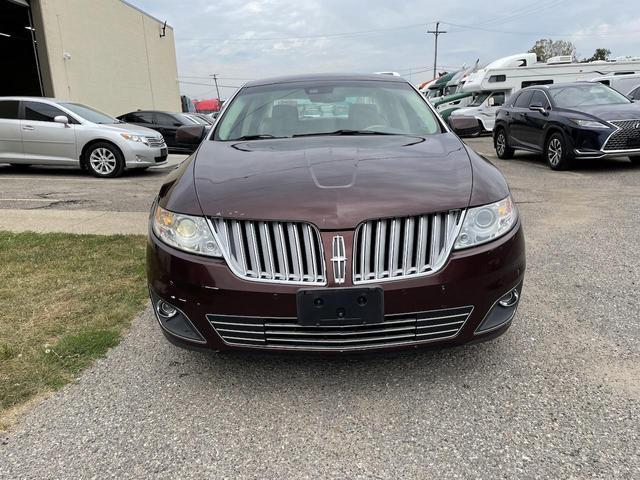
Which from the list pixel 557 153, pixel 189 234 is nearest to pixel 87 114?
pixel 557 153

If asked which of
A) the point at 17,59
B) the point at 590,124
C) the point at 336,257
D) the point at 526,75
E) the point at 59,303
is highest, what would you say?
the point at 17,59

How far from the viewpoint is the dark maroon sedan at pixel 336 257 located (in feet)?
6.95

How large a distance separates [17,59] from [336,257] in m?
21.4

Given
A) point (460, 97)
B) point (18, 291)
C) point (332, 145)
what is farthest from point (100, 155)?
point (460, 97)

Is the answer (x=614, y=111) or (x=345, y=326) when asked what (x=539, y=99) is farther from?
(x=345, y=326)

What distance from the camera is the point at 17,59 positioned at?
1900cm

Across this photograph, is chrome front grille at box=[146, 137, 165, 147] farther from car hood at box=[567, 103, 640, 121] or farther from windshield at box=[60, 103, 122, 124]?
car hood at box=[567, 103, 640, 121]

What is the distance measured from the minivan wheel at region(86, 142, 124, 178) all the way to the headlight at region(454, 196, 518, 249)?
356 inches

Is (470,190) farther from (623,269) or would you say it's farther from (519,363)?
(623,269)

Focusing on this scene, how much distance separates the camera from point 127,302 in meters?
3.53

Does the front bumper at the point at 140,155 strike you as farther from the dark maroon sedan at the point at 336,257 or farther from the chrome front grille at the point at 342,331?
the chrome front grille at the point at 342,331

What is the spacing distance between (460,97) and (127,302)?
21615 millimetres

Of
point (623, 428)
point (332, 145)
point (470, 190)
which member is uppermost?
point (332, 145)

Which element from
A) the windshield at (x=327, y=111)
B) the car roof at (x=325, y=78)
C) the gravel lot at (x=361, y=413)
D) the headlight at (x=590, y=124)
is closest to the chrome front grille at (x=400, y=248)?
the gravel lot at (x=361, y=413)
